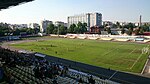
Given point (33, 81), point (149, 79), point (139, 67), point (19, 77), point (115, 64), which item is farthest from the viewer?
point (115, 64)

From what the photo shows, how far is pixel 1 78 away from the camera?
23281 mm

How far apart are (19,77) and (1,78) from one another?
2.43m

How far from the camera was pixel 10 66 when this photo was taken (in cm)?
3055

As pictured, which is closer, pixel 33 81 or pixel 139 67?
pixel 33 81

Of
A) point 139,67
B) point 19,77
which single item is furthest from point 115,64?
point 19,77

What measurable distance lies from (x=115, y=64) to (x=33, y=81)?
1063 inches

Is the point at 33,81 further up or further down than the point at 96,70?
A: further up

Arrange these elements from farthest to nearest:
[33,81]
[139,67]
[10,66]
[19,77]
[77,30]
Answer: [77,30] < [139,67] < [10,66] < [19,77] < [33,81]

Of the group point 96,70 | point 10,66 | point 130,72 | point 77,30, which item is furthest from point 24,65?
point 77,30

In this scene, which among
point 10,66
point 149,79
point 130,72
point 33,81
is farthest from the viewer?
point 130,72

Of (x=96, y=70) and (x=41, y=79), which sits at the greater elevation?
(x=41, y=79)

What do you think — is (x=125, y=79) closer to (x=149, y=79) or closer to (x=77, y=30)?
(x=149, y=79)

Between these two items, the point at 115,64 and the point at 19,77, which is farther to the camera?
the point at 115,64

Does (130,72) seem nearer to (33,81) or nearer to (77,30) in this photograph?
(33,81)
